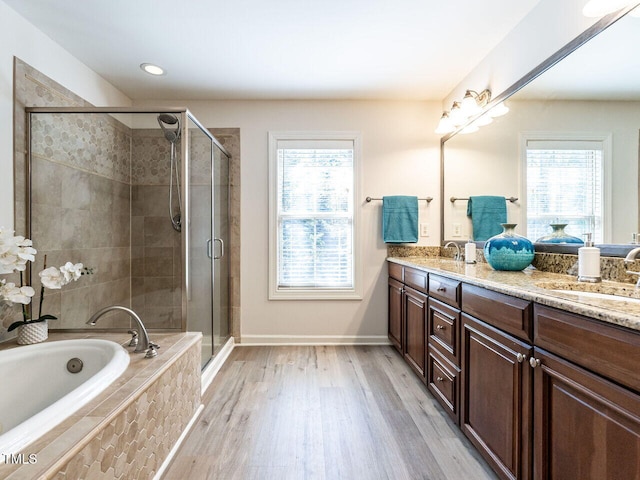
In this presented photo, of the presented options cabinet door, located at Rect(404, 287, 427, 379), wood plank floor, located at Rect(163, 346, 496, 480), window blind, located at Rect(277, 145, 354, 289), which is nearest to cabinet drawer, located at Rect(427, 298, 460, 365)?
cabinet door, located at Rect(404, 287, 427, 379)

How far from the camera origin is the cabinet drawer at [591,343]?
786mm

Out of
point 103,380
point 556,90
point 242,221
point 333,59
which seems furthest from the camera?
point 242,221

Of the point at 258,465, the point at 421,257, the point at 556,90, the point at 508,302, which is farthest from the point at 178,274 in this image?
the point at 556,90

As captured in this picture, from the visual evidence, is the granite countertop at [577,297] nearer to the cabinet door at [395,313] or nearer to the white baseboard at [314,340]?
the cabinet door at [395,313]

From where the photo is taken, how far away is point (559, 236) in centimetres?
175

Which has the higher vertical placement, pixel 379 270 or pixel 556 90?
pixel 556 90

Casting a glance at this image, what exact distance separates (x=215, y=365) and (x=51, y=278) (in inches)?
49.5

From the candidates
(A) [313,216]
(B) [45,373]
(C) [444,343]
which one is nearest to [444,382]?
(C) [444,343]

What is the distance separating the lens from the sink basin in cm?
121

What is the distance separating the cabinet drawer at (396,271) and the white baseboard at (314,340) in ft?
2.15

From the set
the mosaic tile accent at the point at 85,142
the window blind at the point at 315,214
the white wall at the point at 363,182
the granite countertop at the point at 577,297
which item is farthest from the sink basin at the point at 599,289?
the mosaic tile accent at the point at 85,142

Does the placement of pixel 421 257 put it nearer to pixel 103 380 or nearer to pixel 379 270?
pixel 379 270

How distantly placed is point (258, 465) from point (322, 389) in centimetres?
78

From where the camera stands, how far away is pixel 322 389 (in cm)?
219
